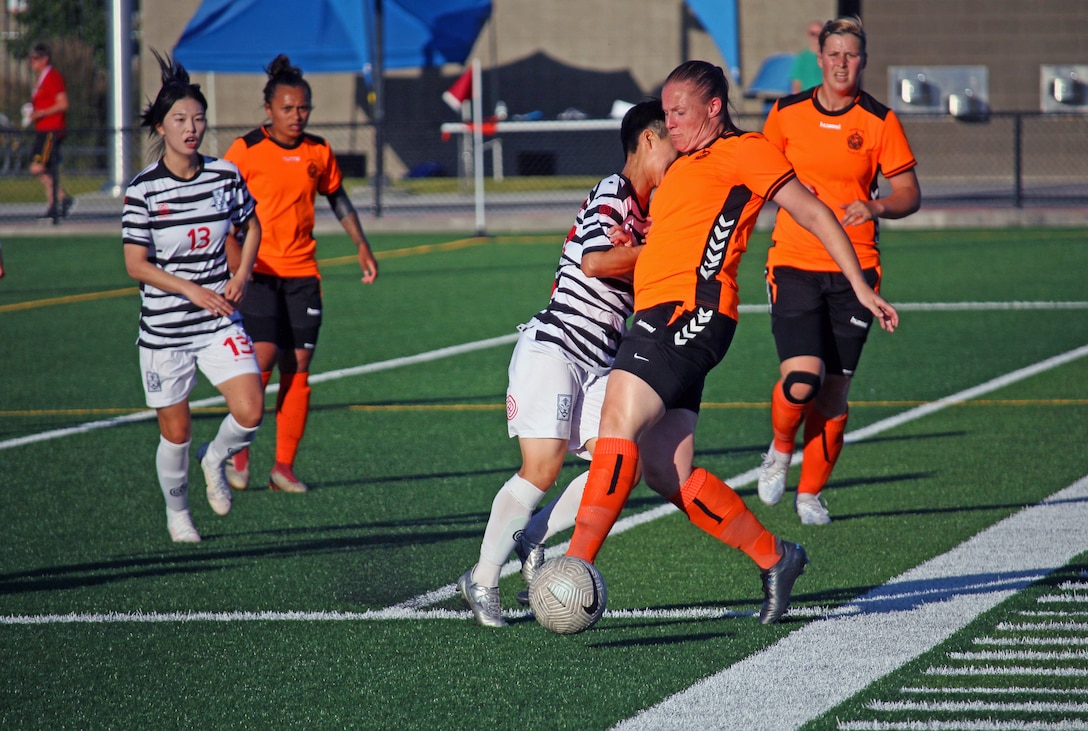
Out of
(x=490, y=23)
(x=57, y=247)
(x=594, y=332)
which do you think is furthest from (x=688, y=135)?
(x=490, y=23)

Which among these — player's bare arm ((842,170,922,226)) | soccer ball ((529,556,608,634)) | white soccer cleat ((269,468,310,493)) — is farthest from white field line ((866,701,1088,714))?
white soccer cleat ((269,468,310,493))

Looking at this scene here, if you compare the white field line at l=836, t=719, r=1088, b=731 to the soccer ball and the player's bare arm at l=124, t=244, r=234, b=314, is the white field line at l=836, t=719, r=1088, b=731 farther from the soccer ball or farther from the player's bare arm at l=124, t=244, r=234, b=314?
the player's bare arm at l=124, t=244, r=234, b=314

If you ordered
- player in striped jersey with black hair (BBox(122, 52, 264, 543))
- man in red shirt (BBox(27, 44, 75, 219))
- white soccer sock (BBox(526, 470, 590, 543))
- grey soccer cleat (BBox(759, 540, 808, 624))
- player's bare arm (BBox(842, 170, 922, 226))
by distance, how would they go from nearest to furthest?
grey soccer cleat (BBox(759, 540, 808, 624)), white soccer sock (BBox(526, 470, 590, 543)), player's bare arm (BBox(842, 170, 922, 226)), player in striped jersey with black hair (BBox(122, 52, 264, 543)), man in red shirt (BBox(27, 44, 75, 219))

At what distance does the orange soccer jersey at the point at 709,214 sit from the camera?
464cm

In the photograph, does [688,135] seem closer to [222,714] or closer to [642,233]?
[642,233]

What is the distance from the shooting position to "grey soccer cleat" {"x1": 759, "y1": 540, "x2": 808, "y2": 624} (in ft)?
15.9

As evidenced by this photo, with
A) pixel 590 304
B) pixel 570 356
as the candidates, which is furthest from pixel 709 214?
pixel 570 356

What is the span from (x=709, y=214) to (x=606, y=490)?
950mm

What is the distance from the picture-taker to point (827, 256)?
6750mm

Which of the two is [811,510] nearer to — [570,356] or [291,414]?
[570,356]

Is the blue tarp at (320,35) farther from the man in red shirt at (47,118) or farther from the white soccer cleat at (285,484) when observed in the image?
the white soccer cleat at (285,484)

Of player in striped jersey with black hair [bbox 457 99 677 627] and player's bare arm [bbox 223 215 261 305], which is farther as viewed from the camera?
player's bare arm [bbox 223 215 261 305]

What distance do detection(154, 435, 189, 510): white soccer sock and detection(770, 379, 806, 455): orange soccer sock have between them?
109 inches

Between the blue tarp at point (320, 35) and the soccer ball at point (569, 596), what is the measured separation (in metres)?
27.8
